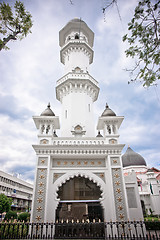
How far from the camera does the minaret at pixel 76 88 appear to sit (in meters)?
14.4

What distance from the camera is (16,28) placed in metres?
6.32

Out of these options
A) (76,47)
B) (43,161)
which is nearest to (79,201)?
(43,161)

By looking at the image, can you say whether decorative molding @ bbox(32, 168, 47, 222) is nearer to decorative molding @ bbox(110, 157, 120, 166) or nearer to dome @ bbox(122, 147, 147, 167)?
decorative molding @ bbox(110, 157, 120, 166)

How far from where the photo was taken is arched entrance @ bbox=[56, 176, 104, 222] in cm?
1012

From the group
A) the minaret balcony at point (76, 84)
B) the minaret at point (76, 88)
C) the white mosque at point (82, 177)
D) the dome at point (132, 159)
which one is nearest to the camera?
the white mosque at point (82, 177)

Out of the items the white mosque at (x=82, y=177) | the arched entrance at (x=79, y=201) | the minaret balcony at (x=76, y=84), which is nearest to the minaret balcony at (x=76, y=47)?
the minaret balcony at (x=76, y=84)

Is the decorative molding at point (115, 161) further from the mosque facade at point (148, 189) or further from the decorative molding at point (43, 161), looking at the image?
the mosque facade at point (148, 189)

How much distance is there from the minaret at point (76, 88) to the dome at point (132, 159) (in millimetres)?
19608

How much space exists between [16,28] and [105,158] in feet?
30.7

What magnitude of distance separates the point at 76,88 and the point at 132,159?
22.4 metres

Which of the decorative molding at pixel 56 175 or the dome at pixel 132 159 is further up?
the dome at pixel 132 159

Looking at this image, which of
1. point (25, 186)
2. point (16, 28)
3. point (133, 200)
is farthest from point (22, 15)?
point (25, 186)

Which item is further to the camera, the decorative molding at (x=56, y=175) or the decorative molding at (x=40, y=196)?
the decorative molding at (x=56, y=175)

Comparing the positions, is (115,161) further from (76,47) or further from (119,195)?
(76,47)
